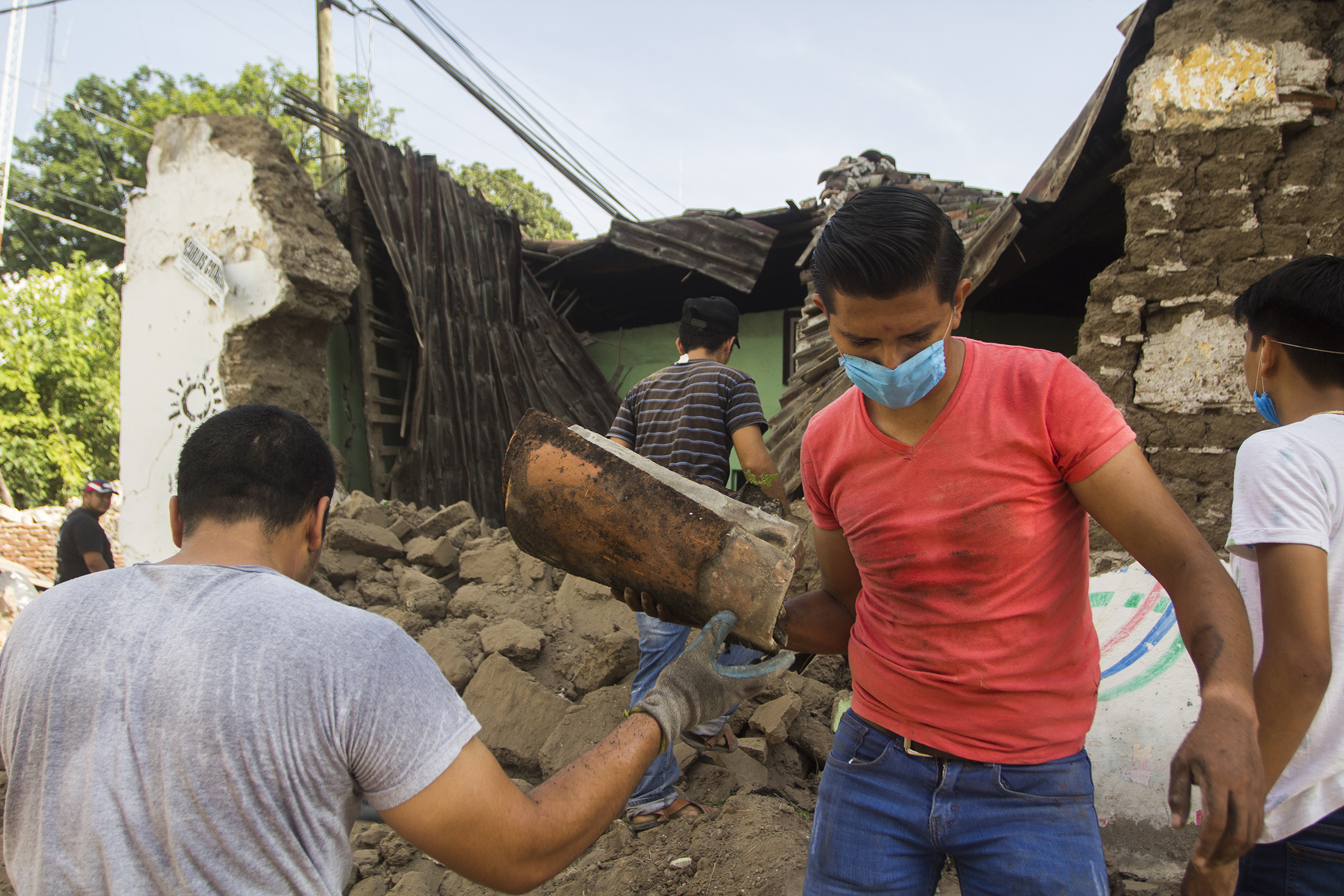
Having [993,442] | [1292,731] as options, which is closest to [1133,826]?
[1292,731]

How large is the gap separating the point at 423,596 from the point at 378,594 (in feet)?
1.42

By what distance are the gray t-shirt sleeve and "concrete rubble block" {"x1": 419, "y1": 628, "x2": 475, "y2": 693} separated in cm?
262

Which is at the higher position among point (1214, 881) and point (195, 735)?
point (195, 735)

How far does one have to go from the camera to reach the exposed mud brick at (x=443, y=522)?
17.5ft

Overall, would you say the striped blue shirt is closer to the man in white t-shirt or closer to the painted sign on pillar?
the painted sign on pillar

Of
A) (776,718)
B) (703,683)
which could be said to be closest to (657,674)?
(776,718)

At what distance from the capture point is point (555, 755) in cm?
315

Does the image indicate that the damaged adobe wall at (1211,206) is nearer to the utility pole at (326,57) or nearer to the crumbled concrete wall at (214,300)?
the crumbled concrete wall at (214,300)

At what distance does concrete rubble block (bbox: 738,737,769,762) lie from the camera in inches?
122

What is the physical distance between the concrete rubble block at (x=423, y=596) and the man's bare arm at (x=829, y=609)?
9.96 ft

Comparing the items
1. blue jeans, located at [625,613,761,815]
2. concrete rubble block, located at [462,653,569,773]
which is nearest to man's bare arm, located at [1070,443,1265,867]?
blue jeans, located at [625,613,761,815]

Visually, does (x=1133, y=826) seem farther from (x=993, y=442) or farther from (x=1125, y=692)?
(x=993, y=442)

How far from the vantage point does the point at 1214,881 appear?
1287 millimetres

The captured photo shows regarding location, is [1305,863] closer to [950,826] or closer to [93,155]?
[950,826]
